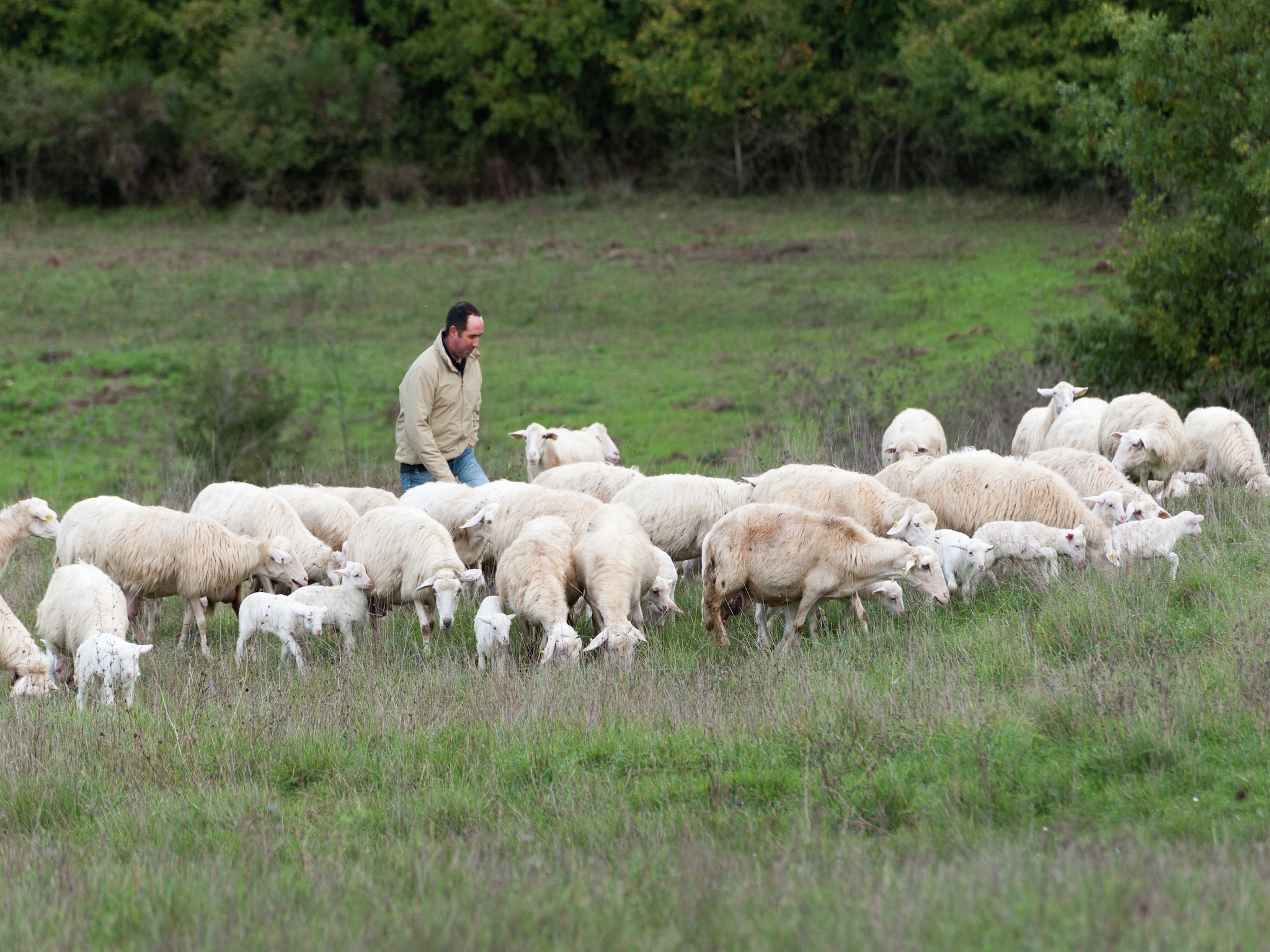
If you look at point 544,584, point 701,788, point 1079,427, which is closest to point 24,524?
point 544,584

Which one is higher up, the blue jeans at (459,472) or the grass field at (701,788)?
the blue jeans at (459,472)

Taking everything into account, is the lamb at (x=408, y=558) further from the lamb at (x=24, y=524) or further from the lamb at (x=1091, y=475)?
the lamb at (x=1091, y=475)

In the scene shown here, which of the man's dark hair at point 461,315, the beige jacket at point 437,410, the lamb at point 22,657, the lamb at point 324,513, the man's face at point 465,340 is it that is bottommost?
the lamb at point 22,657

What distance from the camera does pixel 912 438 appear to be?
11594 millimetres

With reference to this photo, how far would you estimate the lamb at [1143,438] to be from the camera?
1088 centimetres

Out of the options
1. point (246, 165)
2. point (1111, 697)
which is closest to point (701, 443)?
point (1111, 697)

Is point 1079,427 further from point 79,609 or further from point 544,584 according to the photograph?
point 79,609

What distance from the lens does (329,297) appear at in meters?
27.7

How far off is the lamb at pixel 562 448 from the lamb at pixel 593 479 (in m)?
1.18

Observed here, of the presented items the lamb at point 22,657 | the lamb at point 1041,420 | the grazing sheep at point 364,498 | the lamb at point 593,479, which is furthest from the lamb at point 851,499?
the lamb at point 22,657

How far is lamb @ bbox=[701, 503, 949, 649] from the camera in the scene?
8.15 meters

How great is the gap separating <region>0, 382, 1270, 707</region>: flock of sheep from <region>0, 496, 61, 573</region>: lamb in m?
0.02

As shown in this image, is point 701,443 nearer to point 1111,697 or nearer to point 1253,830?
point 1111,697

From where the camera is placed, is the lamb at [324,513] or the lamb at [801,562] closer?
the lamb at [801,562]
